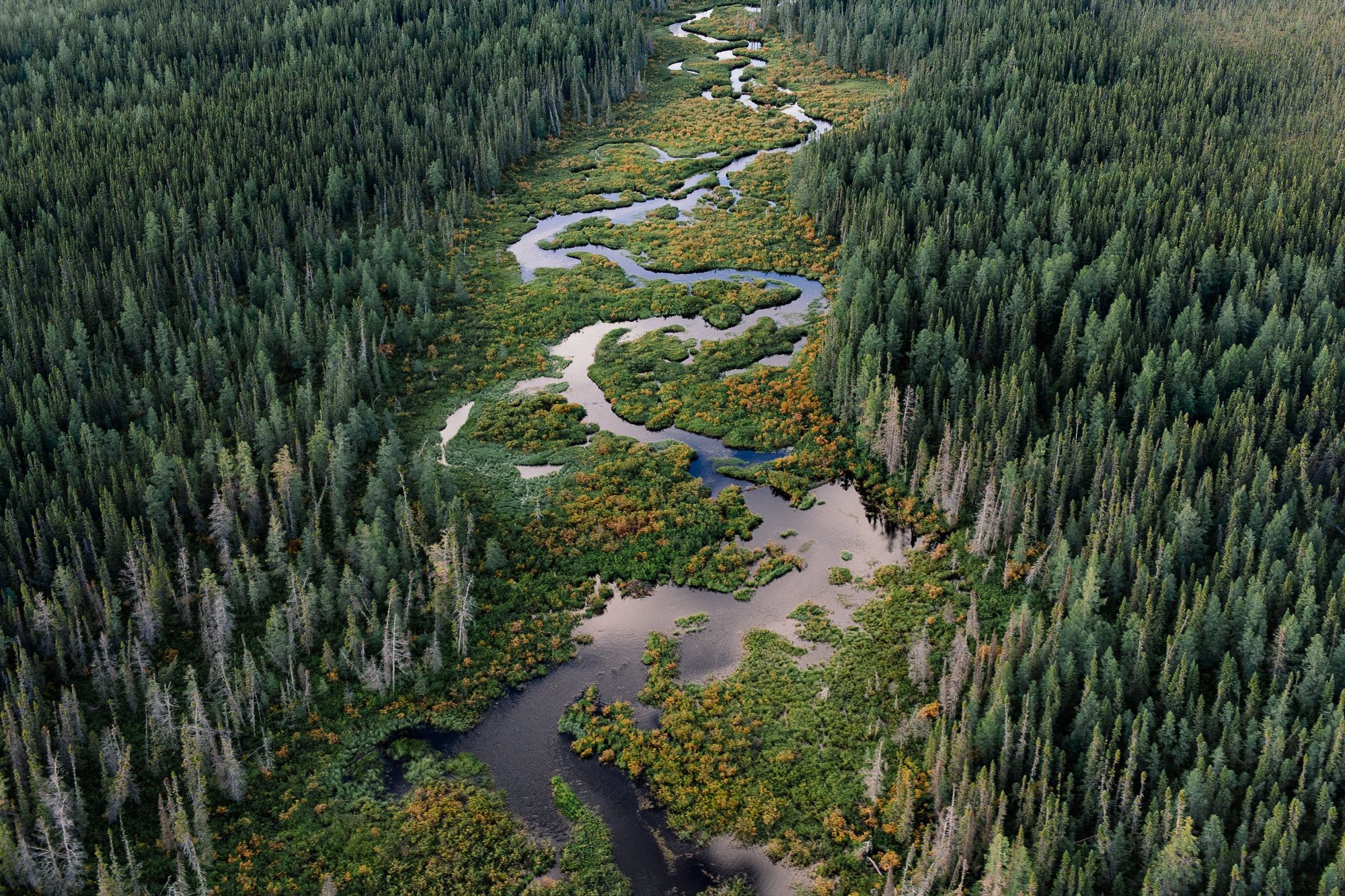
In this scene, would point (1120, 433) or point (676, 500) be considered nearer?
point (1120, 433)

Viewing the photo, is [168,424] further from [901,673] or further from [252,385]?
A: [901,673]

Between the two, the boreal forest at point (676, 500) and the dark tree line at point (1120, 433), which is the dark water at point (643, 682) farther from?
the dark tree line at point (1120, 433)

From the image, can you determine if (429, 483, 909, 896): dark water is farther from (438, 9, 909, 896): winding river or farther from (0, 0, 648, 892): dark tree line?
(0, 0, 648, 892): dark tree line

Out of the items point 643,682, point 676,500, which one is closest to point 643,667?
point 643,682

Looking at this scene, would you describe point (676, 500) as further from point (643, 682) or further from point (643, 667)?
point (643, 682)

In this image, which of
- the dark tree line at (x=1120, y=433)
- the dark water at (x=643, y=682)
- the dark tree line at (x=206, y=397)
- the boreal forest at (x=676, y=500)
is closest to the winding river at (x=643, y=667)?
the dark water at (x=643, y=682)

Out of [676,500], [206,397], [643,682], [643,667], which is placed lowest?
[643,682]
